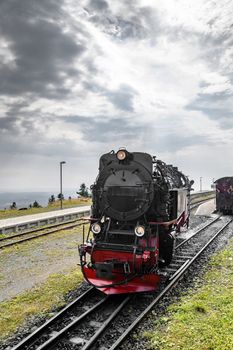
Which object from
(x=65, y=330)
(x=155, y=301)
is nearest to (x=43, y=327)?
(x=65, y=330)

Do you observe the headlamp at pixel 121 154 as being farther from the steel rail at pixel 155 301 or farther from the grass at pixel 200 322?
the grass at pixel 200 322

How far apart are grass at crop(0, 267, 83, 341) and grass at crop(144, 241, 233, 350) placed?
2557 mm

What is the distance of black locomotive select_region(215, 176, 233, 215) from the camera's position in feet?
79.6

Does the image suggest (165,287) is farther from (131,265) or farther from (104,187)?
(104,187)

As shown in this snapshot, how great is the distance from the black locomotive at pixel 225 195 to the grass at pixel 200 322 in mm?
16364

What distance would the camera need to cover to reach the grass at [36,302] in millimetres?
6661

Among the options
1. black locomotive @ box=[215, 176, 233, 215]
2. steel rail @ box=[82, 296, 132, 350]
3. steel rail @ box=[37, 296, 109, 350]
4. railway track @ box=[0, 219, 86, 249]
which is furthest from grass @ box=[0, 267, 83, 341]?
black locomotive @ box=[215, 176, 233, 215]

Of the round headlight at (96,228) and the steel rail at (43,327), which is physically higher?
the round headlight at (96,228)

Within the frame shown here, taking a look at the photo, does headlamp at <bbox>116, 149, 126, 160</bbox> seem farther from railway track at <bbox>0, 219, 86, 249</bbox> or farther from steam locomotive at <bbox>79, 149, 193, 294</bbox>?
railway track at <bbox>0, 219, 86, 249</bbox>

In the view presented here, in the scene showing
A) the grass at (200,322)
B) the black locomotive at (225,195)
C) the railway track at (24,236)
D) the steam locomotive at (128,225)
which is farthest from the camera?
the black locomotive at (225,195)

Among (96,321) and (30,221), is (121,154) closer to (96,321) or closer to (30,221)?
(96,321)

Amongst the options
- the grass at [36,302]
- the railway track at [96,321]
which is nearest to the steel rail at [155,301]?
the railway track at [96,321]

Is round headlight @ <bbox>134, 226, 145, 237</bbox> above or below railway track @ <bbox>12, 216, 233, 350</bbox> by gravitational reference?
above

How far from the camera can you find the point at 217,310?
695cm
